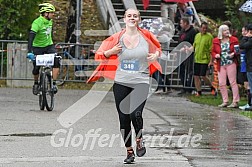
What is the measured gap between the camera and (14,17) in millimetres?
23125

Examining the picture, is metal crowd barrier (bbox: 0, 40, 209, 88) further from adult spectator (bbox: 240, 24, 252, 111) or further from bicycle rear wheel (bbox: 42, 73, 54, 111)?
bicycle rear wheel (bbox: 42, 73, 54, 111)

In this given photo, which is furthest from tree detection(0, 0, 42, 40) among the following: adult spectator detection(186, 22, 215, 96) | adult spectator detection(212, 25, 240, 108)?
adult spectator detection(212, 25, 240, 108)

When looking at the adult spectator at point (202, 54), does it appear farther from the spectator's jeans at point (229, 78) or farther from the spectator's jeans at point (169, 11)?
the spectator's jeans at point (169, 11)

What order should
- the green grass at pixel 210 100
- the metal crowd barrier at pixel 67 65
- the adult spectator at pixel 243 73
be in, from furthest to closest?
the metal crowd barrier at pixel 67 65 → the green grass at pixel 210 100 → the adult spectator at pixel 243 73

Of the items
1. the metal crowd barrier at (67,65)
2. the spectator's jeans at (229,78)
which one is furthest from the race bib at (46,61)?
the metal crowd barrier at (67,65)

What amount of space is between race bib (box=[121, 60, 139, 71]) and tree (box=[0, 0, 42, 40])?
1332 cm

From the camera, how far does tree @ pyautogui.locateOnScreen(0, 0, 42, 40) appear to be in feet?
75.4

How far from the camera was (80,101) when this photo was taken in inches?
714

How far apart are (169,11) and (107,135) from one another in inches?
570

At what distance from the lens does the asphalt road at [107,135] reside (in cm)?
991

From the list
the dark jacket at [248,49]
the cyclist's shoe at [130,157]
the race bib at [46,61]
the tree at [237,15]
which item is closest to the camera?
the cyclist's shoe at [130,157]

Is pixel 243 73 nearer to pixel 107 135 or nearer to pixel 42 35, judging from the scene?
pixel 42 35

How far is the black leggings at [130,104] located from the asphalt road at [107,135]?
1.27ft

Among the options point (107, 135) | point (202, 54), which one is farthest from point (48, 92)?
point (202, 54)
